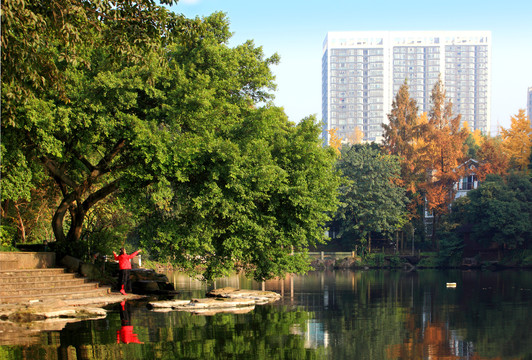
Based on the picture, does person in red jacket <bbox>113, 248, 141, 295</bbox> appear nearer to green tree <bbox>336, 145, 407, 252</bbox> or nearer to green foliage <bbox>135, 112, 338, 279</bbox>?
green foliage <bbox>135, 112, 338, 279</bbox>

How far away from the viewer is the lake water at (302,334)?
42.4ft

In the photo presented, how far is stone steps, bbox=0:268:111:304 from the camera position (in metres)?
20.9

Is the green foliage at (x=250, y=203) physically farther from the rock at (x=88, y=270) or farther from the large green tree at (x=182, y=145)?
the rock at (x=88, y=270)

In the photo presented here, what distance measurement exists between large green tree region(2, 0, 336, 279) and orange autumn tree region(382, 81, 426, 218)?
43.7 metres

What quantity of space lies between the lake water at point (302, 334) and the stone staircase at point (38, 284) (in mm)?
2304

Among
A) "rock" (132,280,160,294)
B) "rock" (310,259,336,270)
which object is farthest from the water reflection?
"rock" (310,259,336,270)

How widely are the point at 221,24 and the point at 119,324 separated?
14933 millimetres

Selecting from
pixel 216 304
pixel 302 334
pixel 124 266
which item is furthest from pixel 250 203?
pixel 302 334

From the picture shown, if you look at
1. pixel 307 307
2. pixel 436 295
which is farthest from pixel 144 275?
pixel 436 295

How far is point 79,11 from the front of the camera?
16500mm

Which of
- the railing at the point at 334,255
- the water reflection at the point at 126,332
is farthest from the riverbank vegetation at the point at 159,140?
the railing at the point at 334,255

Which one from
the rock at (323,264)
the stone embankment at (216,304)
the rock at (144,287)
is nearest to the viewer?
the stone embankment at (216,304)

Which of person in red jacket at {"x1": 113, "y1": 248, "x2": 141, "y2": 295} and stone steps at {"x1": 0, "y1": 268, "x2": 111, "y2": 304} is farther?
person in red jacket at {"x1": 113, "y1": 248, "x2": 141, "y2": 295}

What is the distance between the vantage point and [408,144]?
72.6 metres
